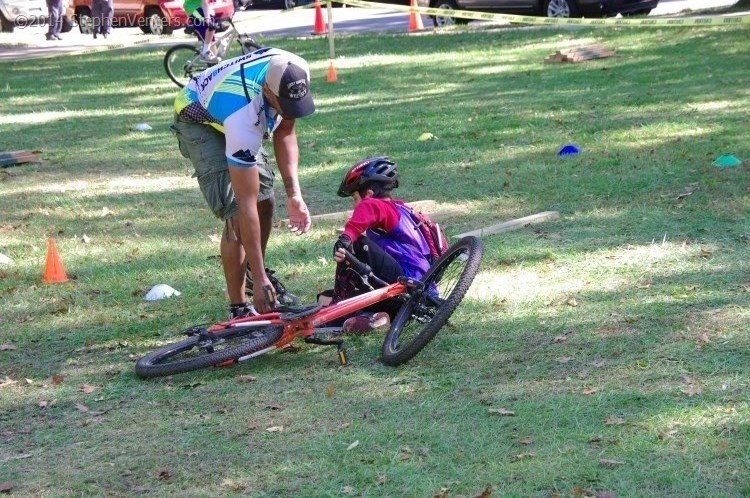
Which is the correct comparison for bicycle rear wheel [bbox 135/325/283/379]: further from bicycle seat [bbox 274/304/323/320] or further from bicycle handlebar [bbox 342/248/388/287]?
bicycle handlebar [bbox 342/248/388/287]

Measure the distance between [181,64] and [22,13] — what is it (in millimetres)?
14855

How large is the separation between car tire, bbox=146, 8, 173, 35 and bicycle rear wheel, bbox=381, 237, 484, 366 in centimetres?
2476

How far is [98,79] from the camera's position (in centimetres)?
1880

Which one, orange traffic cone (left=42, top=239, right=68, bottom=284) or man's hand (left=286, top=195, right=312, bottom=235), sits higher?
man's hand (left=286, top=195, right=312, bottom=235)

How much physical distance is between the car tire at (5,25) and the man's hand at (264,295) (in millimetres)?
28522

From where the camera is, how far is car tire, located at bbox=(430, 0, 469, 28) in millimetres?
23188

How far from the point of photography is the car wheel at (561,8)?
21625 mm

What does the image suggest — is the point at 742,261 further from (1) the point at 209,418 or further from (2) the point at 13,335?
(2) the point at 13,335

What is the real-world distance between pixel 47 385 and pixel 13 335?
1.00 m

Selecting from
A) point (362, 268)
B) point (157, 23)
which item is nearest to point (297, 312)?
point (362, 268)

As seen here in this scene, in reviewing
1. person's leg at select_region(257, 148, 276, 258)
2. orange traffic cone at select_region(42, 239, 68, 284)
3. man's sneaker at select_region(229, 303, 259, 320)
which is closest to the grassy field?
orange traffic cone at select_region(42, 239, 68, 284)

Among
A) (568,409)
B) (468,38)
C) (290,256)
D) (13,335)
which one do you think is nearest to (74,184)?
(290,256)

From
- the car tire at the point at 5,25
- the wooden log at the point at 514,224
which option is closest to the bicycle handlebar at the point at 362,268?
the wooden log at the point at 514,224

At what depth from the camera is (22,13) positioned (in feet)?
104
